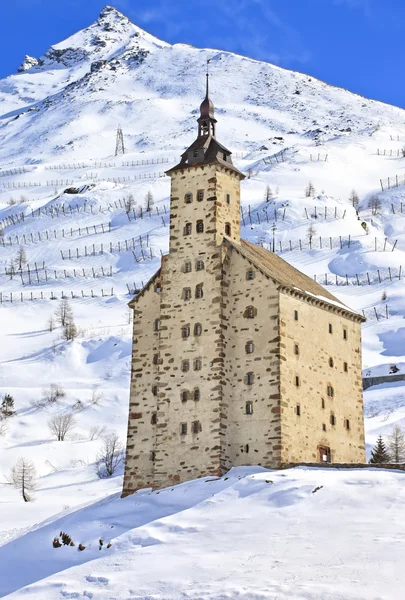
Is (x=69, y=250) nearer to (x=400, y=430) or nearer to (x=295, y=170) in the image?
(x=295, y=170)

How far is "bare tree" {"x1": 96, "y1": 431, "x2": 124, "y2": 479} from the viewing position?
8331 centimetres

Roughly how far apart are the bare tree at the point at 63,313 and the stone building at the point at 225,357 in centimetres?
6396

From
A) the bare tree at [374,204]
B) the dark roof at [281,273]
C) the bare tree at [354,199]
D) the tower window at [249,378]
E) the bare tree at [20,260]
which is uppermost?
the bare tree at [354,199]

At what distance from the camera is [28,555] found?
1927 inches

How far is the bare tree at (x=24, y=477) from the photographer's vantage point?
78731mm

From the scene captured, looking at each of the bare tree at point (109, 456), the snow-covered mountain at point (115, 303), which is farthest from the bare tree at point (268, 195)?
the bare tree at point (109, 456)

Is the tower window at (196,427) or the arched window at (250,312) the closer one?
the tower window at (196,427)

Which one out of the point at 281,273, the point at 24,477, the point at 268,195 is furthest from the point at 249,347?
the point at 268,195

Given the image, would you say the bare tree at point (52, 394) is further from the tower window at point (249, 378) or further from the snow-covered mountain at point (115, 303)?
the tower window at point (249, 378)

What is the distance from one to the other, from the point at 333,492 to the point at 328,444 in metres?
11.4

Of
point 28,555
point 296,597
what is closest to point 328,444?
point 28,555

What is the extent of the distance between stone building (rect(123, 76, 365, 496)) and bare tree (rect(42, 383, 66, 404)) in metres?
40.9

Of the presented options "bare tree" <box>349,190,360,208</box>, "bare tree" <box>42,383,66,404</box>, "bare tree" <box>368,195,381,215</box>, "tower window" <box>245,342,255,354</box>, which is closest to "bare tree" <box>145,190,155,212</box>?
"bare tree" <box>349,190,360,208</box>

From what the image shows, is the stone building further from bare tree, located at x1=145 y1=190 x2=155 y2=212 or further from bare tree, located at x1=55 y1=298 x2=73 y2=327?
bare tree, located at x1=145 y1=190 x2=155 y2=212
